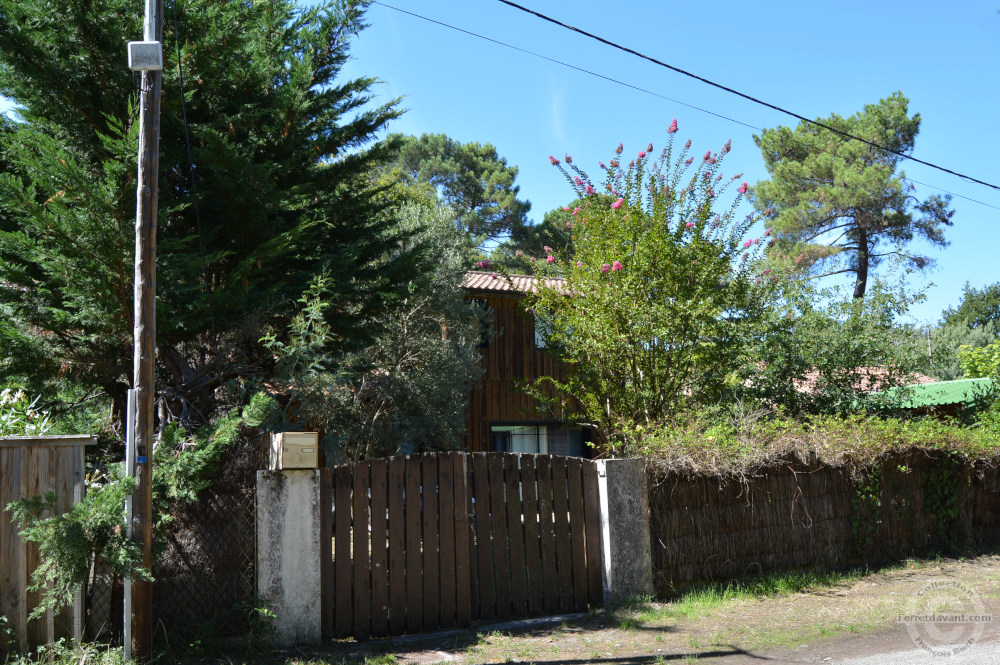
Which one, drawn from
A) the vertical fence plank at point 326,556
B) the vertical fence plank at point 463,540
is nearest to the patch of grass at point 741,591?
the vertical fence plank at point 463,540

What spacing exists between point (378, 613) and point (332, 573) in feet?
1.89

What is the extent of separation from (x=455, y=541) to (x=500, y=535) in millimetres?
481

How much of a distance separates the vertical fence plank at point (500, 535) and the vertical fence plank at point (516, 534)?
5 cm

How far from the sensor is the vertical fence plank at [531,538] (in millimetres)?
7320

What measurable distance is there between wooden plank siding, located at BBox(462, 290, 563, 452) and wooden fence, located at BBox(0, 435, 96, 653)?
1182cm

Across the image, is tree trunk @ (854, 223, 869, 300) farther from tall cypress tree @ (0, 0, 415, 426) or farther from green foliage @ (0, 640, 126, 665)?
green foliage @ (0, 640, 126, 665)

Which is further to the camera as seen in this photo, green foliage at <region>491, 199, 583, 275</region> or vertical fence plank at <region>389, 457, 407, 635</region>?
green foliage at <region>491, 199, 583, 275</region>

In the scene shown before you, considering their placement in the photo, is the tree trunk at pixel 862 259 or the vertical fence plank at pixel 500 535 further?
the tree trunk at pixel 862 259

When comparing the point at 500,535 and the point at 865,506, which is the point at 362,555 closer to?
the point at 500,535

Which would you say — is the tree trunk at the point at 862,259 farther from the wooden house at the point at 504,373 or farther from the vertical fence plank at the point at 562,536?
the vertical fence plank at the point at 562,536

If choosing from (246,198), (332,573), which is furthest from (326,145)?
(332,573)

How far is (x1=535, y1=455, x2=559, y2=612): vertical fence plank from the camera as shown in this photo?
737 cm

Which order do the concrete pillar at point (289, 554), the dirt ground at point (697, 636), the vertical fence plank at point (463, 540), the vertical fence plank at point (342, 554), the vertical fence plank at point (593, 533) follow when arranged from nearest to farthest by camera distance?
the dirt ground at point (697, 636) → the concrete pillar at point (289, 554) → the vertical fence plank at point (342, 554) → the vertical fence plank at point (463, 540) → the vertical fence plank at point (593, 533)

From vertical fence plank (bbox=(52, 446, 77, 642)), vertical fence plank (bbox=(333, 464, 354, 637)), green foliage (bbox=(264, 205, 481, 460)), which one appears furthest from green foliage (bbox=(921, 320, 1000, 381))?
vertical fence plank (bbox=(52, 446, 77, 642))
